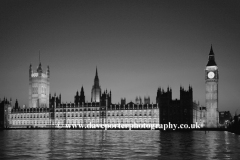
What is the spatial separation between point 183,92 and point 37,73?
74935 mm

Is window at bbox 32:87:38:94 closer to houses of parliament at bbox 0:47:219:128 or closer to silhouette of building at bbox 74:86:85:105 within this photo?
houses of parliament at bbox 0:47:219:128

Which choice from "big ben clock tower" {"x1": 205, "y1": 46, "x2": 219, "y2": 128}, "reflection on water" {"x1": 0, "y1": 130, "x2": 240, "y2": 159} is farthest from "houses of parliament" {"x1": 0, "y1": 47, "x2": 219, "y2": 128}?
"reflection on water" {"x1": 0, "y1": 130, "x2": 240, "y2": 159}

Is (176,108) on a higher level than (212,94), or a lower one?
lower

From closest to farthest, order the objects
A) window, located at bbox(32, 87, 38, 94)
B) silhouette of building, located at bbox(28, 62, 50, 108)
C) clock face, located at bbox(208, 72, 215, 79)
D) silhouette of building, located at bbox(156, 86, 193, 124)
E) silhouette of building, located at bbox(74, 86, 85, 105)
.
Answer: silhouette of building, located at bbox(156, 86, 193, 124) → clock face, located at bbox(208, 72, 215, 79) → silhouette of building, located at bbox(74, 86, 85, 105) → silhouette of building, located at bbox(28, 62, 50, 108) → window, located at bbox(32, 87, 38, 94)

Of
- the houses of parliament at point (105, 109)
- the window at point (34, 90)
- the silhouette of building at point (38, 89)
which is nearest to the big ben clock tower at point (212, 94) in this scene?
the houses of parliament at point (105, 109)

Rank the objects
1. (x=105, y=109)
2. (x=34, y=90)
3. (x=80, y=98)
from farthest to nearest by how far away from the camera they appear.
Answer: (x=34, y=90) → (x=80, y=98) → (x=105, y=109)

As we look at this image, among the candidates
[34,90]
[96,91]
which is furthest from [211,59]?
[34,90]

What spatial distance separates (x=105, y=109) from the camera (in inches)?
5330

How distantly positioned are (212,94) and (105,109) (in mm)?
39861

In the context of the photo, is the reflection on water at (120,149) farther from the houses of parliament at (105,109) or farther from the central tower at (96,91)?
the central tower at (96,91)

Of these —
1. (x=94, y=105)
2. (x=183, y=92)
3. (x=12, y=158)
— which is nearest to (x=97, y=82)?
(x=94, y=105)

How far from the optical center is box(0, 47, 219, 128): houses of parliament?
12225cm

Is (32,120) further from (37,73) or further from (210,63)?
(210,63)

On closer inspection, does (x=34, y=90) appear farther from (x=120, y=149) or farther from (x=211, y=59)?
(x=120, y=149)
